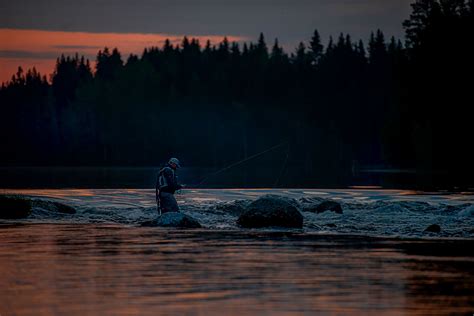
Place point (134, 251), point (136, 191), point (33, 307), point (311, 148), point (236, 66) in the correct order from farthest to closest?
point (236, 66) < point (311, 148) < point (136, 191) < point (134, 251) < point (33, 307)

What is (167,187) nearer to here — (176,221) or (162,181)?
(162,181)

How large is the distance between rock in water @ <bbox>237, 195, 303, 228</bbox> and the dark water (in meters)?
3.51

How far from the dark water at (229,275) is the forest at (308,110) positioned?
3085 inches

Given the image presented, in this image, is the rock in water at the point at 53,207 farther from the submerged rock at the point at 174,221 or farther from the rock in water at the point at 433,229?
the rock in water at the point at 433,229

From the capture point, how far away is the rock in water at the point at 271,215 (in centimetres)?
2867

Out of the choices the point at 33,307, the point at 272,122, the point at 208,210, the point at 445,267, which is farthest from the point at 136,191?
the point at 272,122

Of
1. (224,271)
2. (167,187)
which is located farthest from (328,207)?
(224,271)

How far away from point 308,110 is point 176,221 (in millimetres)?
133676

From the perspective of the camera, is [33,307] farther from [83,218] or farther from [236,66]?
[236,66]

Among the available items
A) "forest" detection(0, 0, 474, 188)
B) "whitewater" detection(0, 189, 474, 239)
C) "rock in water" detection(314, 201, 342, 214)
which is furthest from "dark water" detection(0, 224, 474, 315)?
"forest" detection(0, 0, 474, 188)

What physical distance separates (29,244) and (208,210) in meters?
14.4

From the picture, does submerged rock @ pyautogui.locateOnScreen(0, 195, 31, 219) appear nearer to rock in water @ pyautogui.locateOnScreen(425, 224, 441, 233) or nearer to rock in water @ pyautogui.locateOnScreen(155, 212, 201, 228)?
rock in water @ pyautogui.locateOnScreen(155, 212, 201, 228)

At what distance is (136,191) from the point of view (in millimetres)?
52469

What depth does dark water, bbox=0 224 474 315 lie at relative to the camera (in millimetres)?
14172
